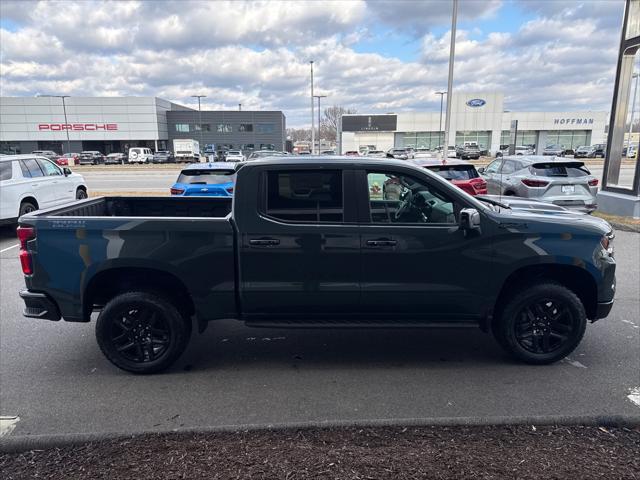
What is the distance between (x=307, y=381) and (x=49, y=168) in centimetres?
1059

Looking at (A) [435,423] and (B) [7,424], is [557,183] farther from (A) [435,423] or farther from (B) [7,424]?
(B) [7,424]

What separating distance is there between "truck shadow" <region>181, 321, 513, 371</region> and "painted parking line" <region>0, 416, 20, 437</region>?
4.22 ft

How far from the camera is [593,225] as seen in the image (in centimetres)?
405

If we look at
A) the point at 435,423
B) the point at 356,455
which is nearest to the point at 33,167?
the point at 356,455

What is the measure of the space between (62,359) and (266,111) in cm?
7910

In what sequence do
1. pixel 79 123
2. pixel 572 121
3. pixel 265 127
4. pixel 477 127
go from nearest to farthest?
pixel 477 127 < pixel 79 123 < pixel 572 121 < pixel 265 127

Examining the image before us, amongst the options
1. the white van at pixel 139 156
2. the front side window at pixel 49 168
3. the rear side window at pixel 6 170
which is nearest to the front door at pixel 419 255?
the rear side window at pixel 6 170

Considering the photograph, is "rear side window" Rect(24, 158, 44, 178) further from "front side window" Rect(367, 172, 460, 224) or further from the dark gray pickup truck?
"front side window" Rect(367, 172, 460, 224)

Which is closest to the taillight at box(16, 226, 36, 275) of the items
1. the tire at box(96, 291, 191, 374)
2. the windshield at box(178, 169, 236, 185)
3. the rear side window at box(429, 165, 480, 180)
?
the tire at box(96, 291, 191, 374)

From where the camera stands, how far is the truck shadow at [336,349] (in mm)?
4320

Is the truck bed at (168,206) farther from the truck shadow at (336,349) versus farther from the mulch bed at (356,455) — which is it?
the mulch bed at (356,455)

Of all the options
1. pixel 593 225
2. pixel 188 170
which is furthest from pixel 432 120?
pixel 593 225

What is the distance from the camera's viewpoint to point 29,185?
1057cm

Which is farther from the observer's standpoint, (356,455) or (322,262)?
(322,262)
